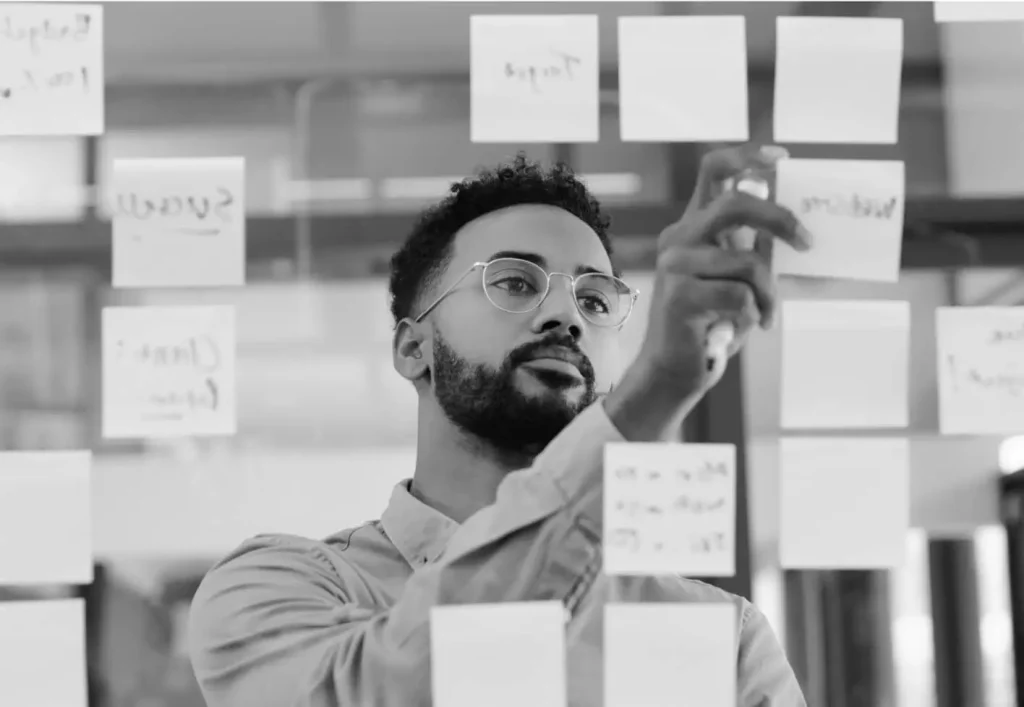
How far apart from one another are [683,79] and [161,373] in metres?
0.56

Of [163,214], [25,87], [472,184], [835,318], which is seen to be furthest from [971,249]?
[25,87]

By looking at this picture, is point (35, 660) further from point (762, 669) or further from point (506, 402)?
point (762, 669)

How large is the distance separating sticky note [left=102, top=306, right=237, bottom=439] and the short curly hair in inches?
11.0

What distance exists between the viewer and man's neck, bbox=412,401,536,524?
1.19m

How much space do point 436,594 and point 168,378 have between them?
33 cm

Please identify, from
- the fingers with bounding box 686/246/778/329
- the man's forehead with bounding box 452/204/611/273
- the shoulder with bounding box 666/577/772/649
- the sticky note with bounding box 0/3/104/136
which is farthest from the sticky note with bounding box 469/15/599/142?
the shoulder with bounding box 666/577/772/649

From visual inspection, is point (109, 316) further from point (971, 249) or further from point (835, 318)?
point (971, 249)

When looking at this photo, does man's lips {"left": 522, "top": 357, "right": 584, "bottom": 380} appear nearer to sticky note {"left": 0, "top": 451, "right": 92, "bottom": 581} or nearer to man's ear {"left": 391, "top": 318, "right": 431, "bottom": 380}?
man's ear {"left": 391, "top": 318, "right": 431, "bottom": 380}

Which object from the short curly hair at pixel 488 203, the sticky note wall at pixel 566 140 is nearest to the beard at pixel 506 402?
the short curly hair at pixel 488 203

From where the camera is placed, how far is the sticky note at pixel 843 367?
3.36 ft

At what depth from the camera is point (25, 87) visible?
1.05 m

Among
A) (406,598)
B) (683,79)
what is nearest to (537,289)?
(683,79)

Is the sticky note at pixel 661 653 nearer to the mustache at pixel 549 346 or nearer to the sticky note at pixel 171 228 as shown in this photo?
the mustache at pixel 549 346

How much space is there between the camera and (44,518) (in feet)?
3.44
